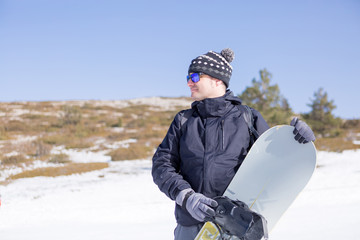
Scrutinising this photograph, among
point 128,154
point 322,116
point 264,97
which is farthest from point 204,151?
point 322,116

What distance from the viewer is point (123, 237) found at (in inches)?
170

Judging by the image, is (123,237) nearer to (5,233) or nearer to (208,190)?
(5,233)

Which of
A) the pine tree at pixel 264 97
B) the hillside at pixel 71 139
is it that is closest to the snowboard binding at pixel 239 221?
the hillside at pixel 71 139

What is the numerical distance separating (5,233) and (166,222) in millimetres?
2459

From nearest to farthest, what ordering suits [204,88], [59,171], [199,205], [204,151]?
[199,205] → [204,151] → [204,88] → [59,171]

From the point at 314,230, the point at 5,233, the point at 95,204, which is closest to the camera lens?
the point at 314,230

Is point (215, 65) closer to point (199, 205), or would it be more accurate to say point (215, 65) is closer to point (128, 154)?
point (199, 205)

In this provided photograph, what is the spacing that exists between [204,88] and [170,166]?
1.64 feet

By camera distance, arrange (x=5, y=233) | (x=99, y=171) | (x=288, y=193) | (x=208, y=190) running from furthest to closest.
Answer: (x=99, y=171) < (x=5, y=233) < (x=288, y=193) < (x=208, y=190)

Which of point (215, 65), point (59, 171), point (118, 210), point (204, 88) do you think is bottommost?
point (59, 171)

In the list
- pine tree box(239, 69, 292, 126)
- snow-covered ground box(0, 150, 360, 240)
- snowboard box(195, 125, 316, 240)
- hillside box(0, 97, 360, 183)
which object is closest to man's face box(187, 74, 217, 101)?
snowboard box(195, 125, 316, 240)

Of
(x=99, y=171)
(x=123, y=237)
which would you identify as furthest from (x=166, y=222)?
(x=99, y=171)

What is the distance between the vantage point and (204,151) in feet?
5.33

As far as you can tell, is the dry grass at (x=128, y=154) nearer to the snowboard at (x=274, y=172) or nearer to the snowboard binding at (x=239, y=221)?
the snowboard at (x=274, y=172)
